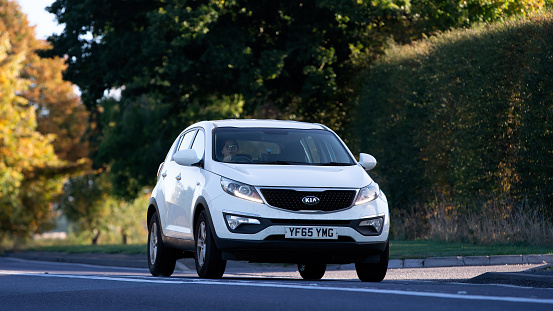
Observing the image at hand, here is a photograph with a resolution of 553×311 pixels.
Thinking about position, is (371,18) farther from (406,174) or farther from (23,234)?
(23,234)

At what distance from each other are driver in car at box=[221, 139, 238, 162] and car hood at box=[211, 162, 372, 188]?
0.29m

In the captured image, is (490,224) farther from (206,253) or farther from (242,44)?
(242,44)

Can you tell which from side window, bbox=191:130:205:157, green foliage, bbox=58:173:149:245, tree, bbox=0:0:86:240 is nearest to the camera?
side window, bbox=191:130:205:157

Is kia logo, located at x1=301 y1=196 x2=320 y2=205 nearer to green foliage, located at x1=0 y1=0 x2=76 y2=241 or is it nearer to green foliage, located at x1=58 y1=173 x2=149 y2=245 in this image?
green foliage, located at x1=0 y1=0 x2=76 y2=241

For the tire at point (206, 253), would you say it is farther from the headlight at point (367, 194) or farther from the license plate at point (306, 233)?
the headlight at point (367, 194)

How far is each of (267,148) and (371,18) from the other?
14.6m

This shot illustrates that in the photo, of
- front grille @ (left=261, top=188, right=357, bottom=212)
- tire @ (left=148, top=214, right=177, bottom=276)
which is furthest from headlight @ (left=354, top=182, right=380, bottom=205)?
tire @ (left=148, top=214, right=177, bottom=276)

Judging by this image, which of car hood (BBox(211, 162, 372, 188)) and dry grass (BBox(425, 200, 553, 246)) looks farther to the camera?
dry grass (BBox(425, 200, 553, 246))

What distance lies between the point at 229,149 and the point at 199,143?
2.38 feet

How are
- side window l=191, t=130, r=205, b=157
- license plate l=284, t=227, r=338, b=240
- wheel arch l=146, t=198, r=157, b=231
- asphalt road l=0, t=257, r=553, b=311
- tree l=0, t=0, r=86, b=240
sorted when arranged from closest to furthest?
asphalt road l=0, t=257, r=553, b=311, license plate l=284, t=227, r=338, b=240, side window l=191, t=130, r=205, b=157, wheel arch l=146, t=198, r=157, b=231, tree l=0, t=0, r=86, b=240

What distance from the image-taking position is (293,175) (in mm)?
11219

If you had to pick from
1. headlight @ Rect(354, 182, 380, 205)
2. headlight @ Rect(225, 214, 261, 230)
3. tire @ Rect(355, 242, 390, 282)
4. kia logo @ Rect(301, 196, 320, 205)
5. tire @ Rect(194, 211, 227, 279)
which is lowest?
tire @ Rect(355, 242, 390, 282)

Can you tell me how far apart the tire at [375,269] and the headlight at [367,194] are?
64cm

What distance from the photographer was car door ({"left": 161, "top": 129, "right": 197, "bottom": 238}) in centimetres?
1266
